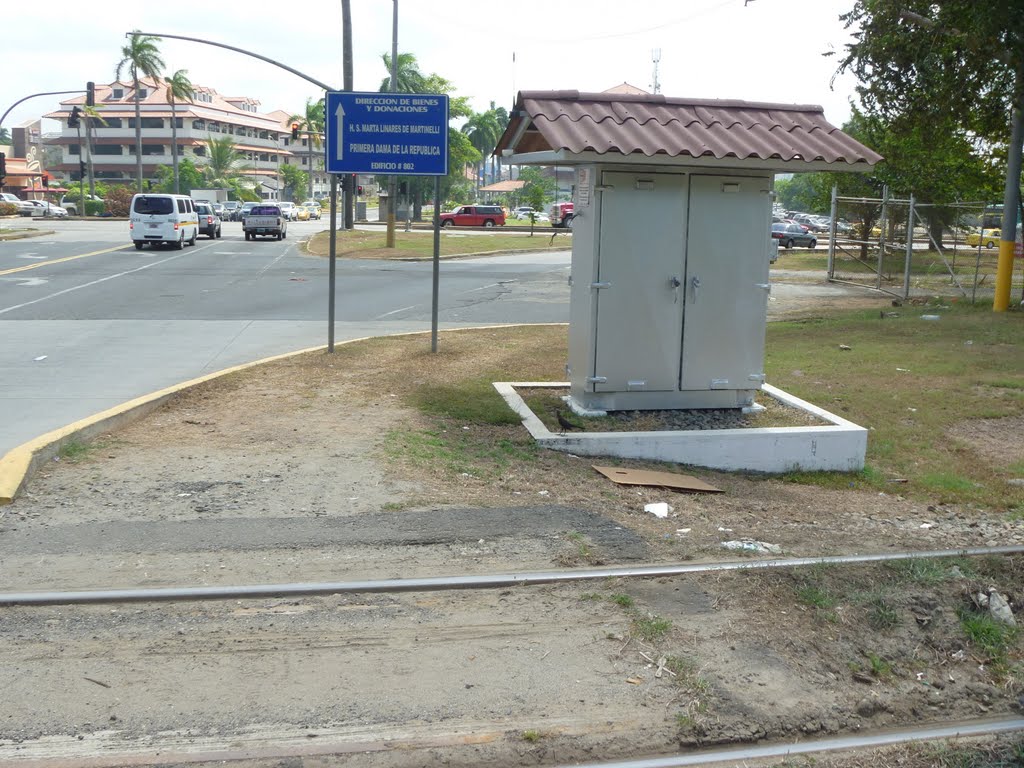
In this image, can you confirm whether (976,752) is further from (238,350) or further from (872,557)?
(238,350)

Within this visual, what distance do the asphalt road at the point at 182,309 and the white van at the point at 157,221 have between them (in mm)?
610

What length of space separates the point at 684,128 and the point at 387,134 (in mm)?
4730

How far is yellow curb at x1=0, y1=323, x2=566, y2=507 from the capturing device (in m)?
7.08

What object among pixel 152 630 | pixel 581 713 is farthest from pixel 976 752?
pixel 152 630

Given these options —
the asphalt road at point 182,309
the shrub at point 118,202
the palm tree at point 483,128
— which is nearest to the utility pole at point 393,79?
the asphalt road at point 182,309

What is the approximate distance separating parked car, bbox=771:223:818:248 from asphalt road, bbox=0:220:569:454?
13.6m

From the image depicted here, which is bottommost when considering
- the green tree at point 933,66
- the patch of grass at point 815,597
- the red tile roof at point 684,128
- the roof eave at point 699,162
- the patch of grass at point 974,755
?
the patch of grass at point 974,755

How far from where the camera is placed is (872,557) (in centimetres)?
→ 605

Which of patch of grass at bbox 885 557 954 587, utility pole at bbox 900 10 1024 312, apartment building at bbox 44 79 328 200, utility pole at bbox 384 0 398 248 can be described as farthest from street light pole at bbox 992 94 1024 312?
apartment building at bbox 44 79 328 200

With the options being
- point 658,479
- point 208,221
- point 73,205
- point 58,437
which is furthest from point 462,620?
point 73,205

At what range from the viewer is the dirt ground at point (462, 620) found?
166 inches

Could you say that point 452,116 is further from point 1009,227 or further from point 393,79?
point 1009,227

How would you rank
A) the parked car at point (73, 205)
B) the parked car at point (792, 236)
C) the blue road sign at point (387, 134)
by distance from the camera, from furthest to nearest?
the parked car at point (73, 205) < the parked car at point (792, 236) < the blue road sign at point (387, 134)

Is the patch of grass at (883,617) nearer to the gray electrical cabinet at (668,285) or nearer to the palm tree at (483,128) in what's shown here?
the gray electrical cabinet at (668,285)
